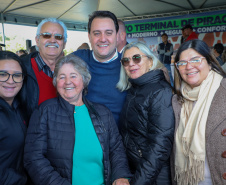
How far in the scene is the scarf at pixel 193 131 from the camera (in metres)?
1.80

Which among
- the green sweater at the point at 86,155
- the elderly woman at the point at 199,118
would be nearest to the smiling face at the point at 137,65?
the elderly woman at the point at 199,118

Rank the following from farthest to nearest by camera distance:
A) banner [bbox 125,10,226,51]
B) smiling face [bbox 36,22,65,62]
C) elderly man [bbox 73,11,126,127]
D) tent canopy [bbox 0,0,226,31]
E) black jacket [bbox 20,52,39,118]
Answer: banner [bbox 125,10,226,51], tent canopy [bbox 0,0,226,31], smiling face [bbox 36,22,65,62], elderly man [bbox 73,11,126,127], black jacket [bbox 20,52,39,118]

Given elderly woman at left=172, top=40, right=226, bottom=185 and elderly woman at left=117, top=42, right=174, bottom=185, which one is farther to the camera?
elderly woman at left=117, top=42, right=174, bottom=185

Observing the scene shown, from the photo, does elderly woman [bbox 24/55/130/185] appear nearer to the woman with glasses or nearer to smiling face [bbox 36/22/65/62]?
the woman with glasses

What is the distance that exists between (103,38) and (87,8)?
937 cm

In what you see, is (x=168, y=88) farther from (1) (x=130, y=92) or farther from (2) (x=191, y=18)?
(2) (x=191, y=18)

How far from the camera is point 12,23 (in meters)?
11.0

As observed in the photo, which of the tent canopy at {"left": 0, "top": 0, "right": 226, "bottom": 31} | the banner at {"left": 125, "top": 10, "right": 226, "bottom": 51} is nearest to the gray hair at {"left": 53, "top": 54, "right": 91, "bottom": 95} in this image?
the tent canopy at {"left": 0, "top": 0, "right": 226, "bottom": 31}

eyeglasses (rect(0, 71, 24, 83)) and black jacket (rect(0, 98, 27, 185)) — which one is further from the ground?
eyeglasses (rect(0, 71, 24, 83))

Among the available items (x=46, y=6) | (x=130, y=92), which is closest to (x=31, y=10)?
(x=46, y=6)

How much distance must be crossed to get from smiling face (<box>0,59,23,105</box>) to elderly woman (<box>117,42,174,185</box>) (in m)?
1.14

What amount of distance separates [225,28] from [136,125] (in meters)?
10.7

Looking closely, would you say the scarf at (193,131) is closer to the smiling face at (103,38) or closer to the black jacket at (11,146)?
the smiling face at (103,38)

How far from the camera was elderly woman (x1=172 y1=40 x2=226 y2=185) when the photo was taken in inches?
68.1
